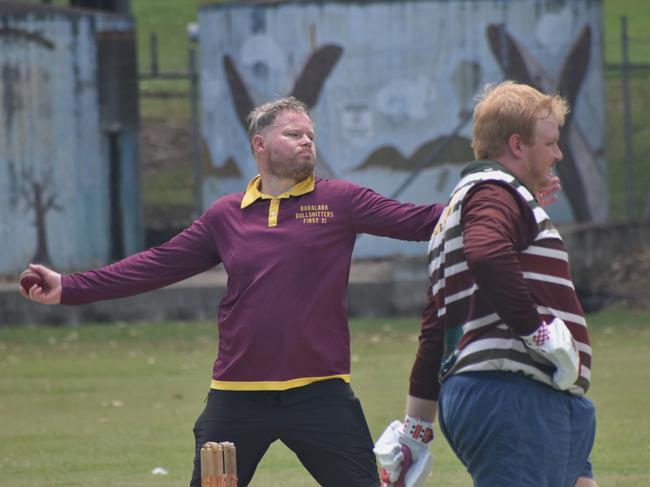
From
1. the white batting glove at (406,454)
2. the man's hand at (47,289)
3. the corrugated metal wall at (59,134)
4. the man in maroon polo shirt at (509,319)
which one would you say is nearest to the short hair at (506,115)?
the man in maroon polo shirt at (509,319)

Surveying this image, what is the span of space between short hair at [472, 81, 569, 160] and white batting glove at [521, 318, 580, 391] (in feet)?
2.14

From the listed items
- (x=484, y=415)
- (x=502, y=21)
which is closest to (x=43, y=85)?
(x=502, y=21)

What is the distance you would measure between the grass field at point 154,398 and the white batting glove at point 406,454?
3.64 m

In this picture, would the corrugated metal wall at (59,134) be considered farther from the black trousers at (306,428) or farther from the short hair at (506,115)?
the short hair at (506,115)

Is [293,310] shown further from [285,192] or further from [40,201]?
[40,201]

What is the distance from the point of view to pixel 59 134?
2042cm

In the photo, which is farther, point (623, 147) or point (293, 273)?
point (623, 147)

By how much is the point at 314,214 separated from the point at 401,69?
1399cm

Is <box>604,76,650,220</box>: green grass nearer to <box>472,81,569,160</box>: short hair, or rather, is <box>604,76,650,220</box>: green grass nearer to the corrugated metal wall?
the corrugated metal wall

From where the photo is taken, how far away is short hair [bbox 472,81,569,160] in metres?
4.77

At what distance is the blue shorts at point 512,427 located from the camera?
4.57 metres

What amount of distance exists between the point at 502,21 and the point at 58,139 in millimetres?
6298

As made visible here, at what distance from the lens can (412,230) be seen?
581 centimetres

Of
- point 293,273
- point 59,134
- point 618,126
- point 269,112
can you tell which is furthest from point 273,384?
point 618,126
